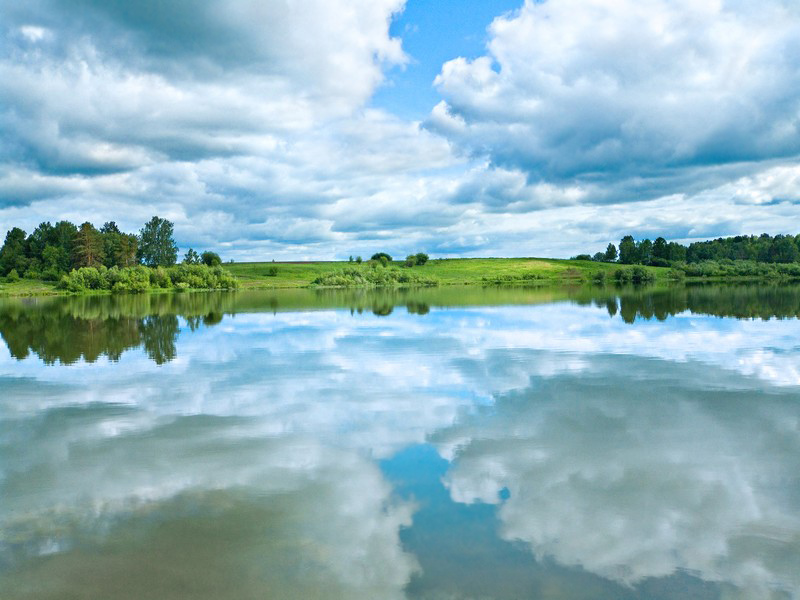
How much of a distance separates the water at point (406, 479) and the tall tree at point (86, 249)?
135 metres

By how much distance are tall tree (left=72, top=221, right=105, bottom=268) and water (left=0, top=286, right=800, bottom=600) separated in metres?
135

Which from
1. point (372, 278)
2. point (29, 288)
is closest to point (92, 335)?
point (29, 288)

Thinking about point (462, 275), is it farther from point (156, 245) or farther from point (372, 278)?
point (156, 245)

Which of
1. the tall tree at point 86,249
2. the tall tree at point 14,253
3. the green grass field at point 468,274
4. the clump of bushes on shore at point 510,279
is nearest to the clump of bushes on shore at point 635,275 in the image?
the green grass field at point 468,274

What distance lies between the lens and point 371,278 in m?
166

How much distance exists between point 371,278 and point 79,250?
73.8 meters

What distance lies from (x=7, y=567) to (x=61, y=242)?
178072 millimetres

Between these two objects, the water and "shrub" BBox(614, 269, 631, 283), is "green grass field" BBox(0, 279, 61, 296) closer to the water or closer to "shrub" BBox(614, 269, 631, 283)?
the water

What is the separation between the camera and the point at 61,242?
6363 inches

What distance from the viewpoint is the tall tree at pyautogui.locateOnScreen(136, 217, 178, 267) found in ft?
563

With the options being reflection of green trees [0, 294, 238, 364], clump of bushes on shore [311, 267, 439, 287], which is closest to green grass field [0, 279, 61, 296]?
clump of bushes on shore [311, 267, 439, 287]

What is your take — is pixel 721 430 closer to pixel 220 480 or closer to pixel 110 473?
pixel 220 480

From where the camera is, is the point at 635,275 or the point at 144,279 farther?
the point at 635,275

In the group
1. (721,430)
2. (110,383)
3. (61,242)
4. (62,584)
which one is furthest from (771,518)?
(61,242)
